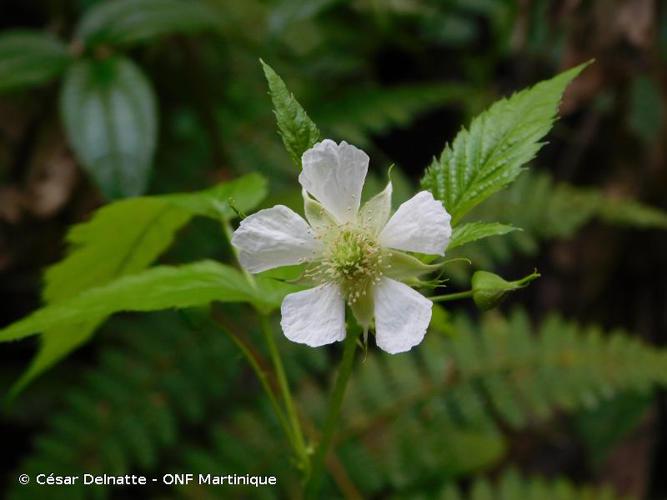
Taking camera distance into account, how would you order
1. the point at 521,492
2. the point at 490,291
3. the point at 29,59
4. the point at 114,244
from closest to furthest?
the point at 490,291
the point at 114,244
the point at 29,59
the point at 521,492

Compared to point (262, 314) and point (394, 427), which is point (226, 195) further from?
point (394, 427)

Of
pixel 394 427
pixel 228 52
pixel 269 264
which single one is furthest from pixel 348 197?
pixel 228 52

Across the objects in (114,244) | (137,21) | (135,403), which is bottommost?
(114,244)

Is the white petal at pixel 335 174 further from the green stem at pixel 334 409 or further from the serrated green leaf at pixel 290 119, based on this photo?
the green stem at pixel 334 409

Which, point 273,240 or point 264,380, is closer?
point 273,240

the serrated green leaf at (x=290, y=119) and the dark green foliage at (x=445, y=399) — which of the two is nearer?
the serrated green leaf at (x=290, y=119)

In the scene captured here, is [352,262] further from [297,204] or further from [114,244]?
[297,204]

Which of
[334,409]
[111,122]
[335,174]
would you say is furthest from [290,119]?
[111,122]

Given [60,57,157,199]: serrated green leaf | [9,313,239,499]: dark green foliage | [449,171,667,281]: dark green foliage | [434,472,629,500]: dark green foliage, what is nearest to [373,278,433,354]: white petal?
[60,57,157,199]: serrated green leaf

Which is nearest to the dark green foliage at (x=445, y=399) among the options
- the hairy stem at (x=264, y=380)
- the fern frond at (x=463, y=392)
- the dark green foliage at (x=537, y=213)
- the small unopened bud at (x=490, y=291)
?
the fern frond at (x=463, y=392)
